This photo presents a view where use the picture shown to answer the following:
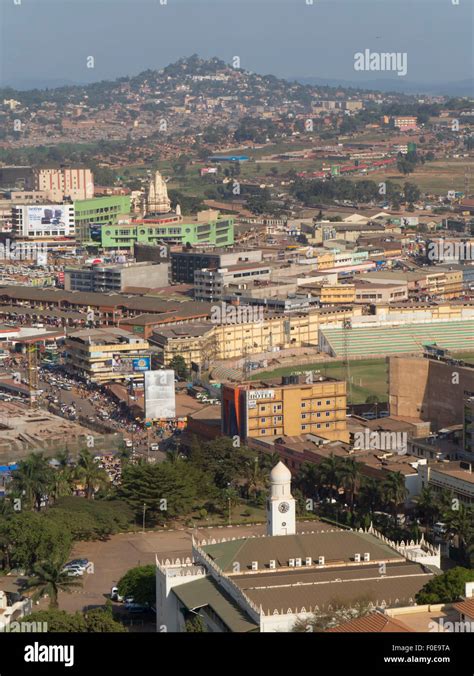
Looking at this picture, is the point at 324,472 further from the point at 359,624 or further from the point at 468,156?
the point at 468,156

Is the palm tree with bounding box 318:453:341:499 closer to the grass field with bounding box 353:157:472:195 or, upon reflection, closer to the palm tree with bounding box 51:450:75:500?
the palm tree with bounding box 51:450:75:500

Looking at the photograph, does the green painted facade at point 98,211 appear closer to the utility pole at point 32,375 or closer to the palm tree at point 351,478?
the utility pole at point 32,375

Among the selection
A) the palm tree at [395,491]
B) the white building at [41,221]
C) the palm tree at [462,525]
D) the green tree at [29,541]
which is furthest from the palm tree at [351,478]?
the white building at [41,221]

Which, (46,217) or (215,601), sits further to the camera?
(46,217)

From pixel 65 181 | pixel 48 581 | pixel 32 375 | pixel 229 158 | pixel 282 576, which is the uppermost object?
pixel 65 181

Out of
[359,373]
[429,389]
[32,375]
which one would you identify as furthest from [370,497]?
[359,373]

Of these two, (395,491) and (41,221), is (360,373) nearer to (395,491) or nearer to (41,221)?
(395,491)
